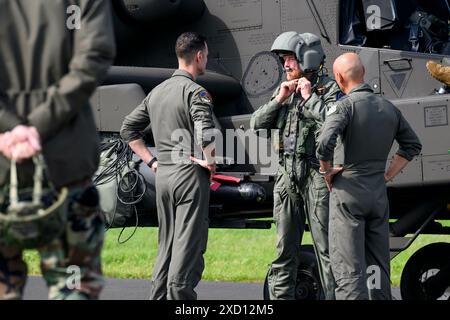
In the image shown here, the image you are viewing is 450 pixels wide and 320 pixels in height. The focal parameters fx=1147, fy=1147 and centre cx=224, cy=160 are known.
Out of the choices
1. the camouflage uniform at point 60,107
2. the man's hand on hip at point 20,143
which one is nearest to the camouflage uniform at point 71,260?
the camouflage uniform at point 60,107

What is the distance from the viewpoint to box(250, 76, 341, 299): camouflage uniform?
7.41 m

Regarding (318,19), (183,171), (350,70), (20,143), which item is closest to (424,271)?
(318,19)

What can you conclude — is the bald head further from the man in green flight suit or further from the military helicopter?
the military helicopter

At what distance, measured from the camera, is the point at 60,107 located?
13.6ft

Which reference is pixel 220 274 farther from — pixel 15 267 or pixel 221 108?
pixel 15 267

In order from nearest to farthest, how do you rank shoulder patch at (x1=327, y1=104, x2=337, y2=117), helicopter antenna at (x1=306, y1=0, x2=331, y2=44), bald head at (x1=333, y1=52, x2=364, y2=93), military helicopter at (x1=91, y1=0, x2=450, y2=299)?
shoulder patch at (x1=327, y1=104, x2=337, y2=117) → bald head at (x1=333, y1=52, x2=364, y2=93) → military helicopter at (x1=91, y1=0, x2=450, y2=299) → helicopter antenna at (x1=306, y1=0, x2=331, y2=44)

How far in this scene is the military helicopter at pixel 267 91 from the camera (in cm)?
852

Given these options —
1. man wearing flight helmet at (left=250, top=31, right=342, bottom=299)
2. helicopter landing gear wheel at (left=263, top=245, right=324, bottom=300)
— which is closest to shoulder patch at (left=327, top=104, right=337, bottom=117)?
man wearing flight helmet at (left=250, top=31, right=342, bottom=299)

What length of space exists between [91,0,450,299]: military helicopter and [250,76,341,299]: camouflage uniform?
102cm

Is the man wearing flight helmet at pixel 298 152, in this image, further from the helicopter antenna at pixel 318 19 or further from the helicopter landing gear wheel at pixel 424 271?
the helicopter landing gear wheel at pixel 424 271

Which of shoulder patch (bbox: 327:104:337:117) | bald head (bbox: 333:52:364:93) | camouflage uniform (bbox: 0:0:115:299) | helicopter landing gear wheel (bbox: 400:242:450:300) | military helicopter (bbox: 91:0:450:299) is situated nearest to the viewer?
camouflage uniform (bbox: 0:0:115:299)

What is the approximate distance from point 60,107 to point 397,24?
17.3 feet

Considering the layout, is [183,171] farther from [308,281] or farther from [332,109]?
[308,281]

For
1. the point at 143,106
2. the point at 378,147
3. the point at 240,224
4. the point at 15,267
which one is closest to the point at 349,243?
the point at 378,147
